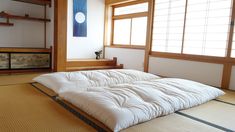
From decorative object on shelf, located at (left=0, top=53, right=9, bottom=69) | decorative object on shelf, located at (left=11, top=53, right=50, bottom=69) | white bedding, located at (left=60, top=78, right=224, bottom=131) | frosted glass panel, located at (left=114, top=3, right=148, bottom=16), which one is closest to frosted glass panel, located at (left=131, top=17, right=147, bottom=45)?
frosted glass panel, located at (left=114, top=3, right=148, bottom=16)

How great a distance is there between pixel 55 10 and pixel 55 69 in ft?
4.30

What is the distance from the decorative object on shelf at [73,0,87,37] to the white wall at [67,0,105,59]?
8cm

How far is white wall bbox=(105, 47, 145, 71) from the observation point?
468cm

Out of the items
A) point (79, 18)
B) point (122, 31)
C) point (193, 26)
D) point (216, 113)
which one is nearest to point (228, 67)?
point (193, 26)

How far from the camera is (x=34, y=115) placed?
173 centimetres

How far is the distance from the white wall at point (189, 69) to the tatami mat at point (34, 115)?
2.61 metres

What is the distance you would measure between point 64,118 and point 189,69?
2735 millimetres

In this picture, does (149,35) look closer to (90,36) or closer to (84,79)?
(90,36)

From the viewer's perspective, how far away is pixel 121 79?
284cm

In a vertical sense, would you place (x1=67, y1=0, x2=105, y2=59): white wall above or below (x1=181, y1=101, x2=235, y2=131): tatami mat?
above

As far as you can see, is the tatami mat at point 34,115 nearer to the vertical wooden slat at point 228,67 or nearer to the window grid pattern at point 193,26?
the vertical wooden slat at point 228,67

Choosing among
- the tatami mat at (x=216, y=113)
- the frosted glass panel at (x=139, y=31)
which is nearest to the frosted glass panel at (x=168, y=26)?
the frosted glass panel at (x=139, y=31)

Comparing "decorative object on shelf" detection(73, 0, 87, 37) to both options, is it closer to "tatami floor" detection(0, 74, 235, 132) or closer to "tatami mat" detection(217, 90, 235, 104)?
"tatami floor" detection(0, 74, 235, 132)

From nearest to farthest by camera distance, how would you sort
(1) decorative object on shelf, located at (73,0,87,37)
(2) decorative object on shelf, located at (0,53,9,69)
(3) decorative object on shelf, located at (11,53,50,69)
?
1. (2) decorative object on shelf, located at (0,53,9,69)
2. (3) decorative object on shelf, located at (11,53,50,69)
3. (1) decorative object on shelf, located at (73,0,87,37)
